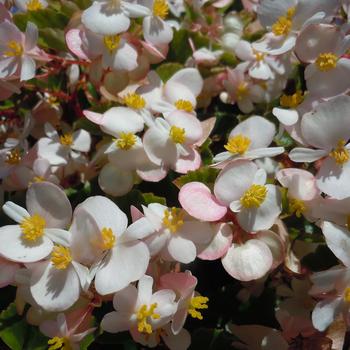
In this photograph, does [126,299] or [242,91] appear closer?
[126,299]

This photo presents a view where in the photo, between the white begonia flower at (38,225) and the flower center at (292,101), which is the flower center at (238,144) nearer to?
the flower center at (292,101)

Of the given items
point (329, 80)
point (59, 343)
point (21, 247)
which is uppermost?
point (329, 80)

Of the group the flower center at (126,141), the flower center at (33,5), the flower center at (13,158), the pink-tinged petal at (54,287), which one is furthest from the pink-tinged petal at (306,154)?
the flower center at (33,5)

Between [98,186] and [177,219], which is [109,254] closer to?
[177,219]

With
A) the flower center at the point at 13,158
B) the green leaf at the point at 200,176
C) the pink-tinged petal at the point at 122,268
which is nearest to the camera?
the pink-tinged petal at the point at 122,268

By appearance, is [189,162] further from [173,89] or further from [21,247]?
[21,247]

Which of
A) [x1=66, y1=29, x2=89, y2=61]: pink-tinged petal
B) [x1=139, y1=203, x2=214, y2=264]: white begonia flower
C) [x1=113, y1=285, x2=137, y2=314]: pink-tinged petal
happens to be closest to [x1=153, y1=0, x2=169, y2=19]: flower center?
[x1=66, y1=29, x2=89, y2=61]: pink-tinged petal

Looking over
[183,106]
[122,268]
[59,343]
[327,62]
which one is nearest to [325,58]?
[327,62]
